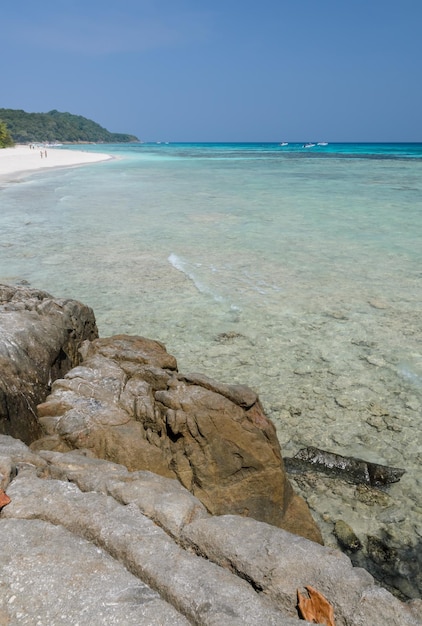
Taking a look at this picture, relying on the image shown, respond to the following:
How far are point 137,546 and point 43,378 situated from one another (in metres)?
2.67

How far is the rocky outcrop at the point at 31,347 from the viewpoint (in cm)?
417

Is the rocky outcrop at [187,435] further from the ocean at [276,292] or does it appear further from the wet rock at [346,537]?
the ocean at [276,292]

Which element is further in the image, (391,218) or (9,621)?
(391,218)

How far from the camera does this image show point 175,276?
11.0 m

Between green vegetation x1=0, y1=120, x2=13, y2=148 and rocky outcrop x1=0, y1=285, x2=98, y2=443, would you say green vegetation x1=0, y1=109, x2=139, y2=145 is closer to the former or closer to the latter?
green vegetation x1=0, y1=120, x2=13, y2=148

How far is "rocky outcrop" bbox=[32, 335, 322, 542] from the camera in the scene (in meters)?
4.07

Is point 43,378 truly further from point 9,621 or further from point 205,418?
point 9,621

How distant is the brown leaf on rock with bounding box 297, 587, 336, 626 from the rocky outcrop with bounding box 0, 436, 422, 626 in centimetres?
5

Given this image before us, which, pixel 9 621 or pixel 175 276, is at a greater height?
pixel 9 621

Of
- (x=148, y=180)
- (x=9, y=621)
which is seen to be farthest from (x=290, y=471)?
(x=148, y=180)

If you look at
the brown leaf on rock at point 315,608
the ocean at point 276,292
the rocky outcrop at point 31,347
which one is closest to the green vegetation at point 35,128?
the ocean at point 276,292

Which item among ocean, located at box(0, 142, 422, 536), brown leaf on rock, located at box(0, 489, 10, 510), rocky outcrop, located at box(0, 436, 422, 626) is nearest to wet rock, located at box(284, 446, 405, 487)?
ocean, located at box(0, 142, 422, 536)

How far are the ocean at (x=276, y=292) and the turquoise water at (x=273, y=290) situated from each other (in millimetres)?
28

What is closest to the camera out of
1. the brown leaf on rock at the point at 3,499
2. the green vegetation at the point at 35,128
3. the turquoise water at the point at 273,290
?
the brown leaf on rock at the point at 3,499
